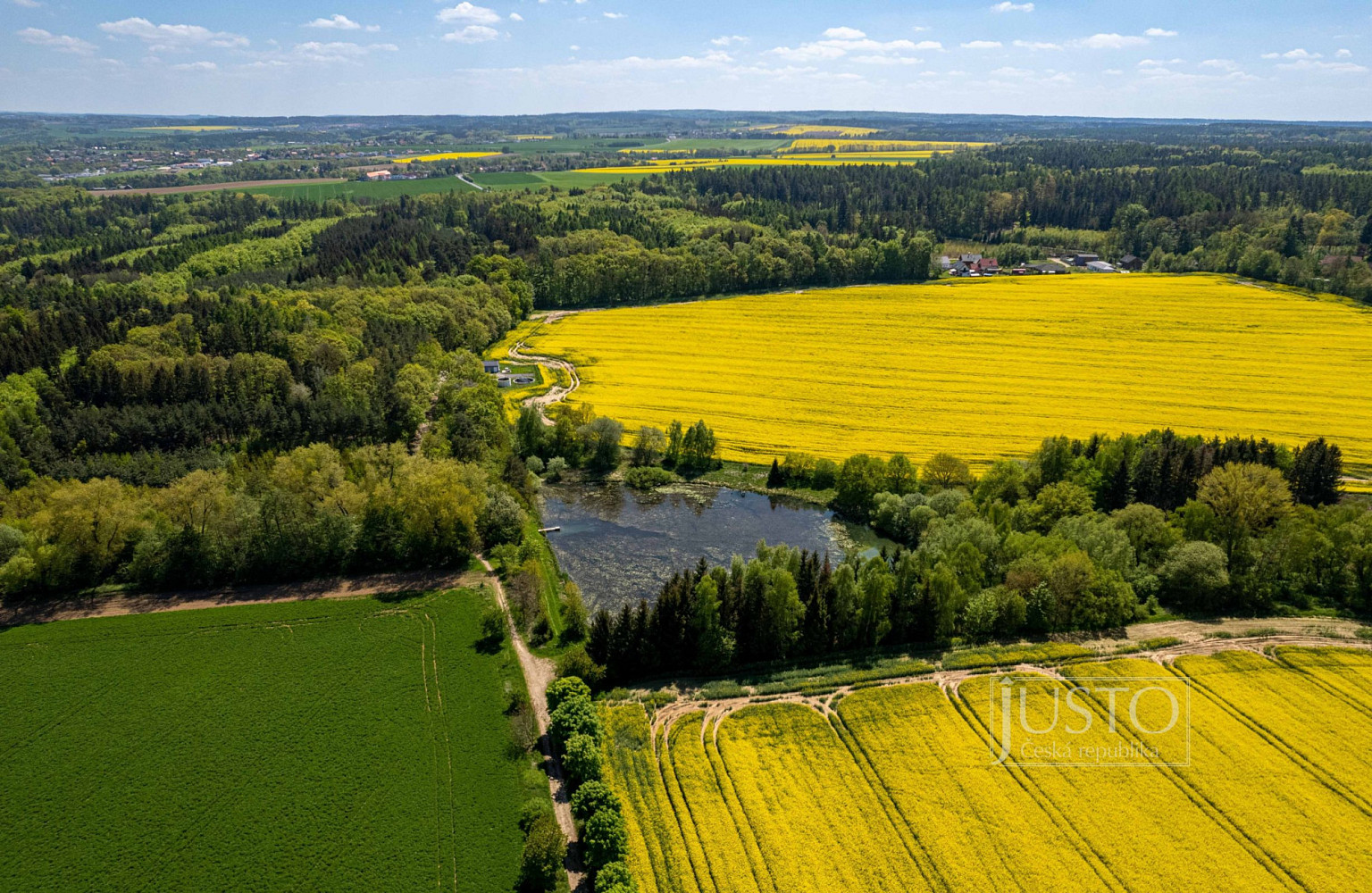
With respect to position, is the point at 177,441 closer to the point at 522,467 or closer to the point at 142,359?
the point at 142,359

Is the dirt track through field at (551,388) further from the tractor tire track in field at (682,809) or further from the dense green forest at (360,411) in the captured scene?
the tractor tire track in field at (682,809)

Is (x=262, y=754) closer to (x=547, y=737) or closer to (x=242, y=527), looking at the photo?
(x=547, y=737)

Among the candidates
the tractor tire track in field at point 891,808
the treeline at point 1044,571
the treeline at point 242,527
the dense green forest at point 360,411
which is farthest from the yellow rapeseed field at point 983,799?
the treeline at point 242,527

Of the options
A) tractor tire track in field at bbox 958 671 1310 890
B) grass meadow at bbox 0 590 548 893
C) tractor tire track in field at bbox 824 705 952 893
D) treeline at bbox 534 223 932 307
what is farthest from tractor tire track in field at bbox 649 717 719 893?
treeline at bbox 534 223 932 307

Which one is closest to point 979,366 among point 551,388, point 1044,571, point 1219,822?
point 1044,571

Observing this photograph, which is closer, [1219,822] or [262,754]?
[1219,822]

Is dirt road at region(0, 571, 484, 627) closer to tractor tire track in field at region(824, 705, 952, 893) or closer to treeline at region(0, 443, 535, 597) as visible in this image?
treeline at region(0, 443, 535, 597)
